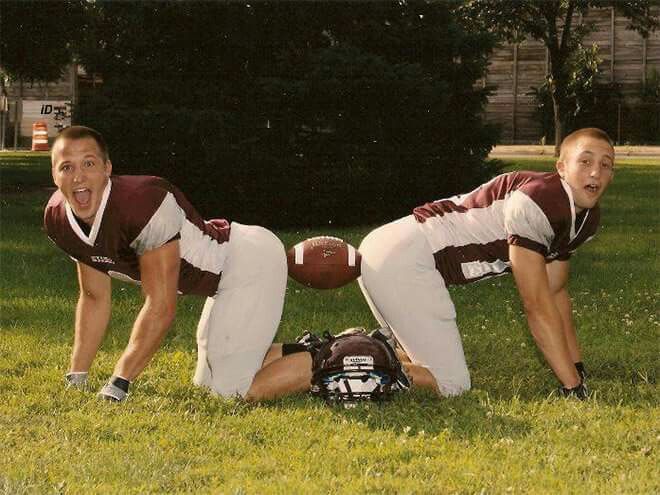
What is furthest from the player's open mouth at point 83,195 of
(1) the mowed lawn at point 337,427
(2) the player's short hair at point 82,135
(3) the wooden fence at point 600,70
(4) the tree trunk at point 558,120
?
(3) the wooden fence at point 600,70

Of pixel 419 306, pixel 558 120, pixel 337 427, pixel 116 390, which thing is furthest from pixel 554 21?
pixel 337 427

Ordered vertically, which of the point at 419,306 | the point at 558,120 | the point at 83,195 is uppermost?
the point at 558,120

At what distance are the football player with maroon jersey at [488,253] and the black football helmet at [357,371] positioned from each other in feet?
0.83

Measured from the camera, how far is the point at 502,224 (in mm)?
6195

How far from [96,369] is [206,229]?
1.37 m

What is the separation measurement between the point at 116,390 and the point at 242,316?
0.81 m

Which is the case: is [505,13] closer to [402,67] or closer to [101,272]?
[402,67]

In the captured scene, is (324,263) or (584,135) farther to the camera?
(324,263)

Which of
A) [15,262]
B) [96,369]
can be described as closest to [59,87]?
[15,262]

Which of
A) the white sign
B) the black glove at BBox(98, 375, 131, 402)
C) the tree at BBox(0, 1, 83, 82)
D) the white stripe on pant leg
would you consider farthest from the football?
the white sign

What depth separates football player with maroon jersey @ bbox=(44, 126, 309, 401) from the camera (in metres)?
5.84

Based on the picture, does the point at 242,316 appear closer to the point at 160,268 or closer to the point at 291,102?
the point at 160,268

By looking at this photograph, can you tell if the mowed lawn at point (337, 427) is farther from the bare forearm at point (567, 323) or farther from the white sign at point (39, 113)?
the white sign at point (39, 113)

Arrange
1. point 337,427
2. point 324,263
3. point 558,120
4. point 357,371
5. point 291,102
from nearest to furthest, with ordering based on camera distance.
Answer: point 337,427 → point 357,371 → point 324,263 → point 291,102 → point 558,120
